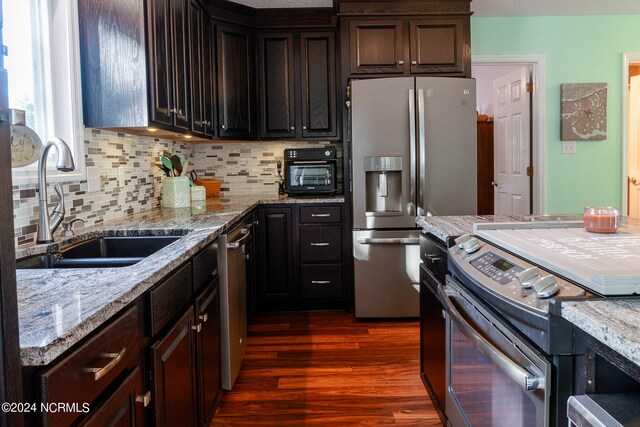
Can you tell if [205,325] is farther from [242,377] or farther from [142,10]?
[142,10]

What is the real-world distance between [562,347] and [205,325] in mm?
1356

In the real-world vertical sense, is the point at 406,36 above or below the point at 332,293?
above

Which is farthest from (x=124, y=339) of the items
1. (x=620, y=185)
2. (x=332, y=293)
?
(x=620, y=185)

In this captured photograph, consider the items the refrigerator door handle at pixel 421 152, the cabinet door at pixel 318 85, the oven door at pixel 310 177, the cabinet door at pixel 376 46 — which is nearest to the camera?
the refrigerator door handle at pixel 421 152

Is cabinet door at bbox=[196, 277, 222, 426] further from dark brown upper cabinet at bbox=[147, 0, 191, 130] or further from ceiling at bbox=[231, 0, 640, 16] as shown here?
ceiling at bbox=[231, 0, 640, 16]

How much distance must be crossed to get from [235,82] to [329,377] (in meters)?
2.25

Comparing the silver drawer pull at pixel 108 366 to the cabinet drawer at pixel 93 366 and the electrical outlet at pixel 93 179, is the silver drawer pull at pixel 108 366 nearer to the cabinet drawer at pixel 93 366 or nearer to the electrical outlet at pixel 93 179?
the cabinet drawer at pixel 93 366

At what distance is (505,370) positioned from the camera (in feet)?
3.86

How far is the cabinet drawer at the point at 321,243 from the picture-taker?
380cm

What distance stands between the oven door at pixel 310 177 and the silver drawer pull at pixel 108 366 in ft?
9.71

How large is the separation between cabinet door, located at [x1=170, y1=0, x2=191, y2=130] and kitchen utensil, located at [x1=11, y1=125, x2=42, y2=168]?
924mm

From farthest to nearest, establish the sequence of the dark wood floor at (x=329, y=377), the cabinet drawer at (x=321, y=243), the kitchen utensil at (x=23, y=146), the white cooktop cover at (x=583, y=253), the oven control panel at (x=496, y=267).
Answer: the cabinet drawer at (x=321, y=243)
the dark wood floor at (x=329, y=377)
the kitchen utensil at (x=23, y=146)
the oven control panel at (x=496, y=267)
the white cooktop cover at (x=583, y=253)

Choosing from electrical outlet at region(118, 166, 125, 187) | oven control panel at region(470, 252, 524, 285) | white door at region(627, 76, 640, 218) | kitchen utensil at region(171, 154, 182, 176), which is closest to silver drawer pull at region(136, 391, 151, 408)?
oven control panel at region(470, 252, 524, 285)

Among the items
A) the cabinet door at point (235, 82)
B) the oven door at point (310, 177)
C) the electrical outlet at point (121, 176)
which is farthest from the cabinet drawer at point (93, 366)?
the oven door at point (310, 177)
